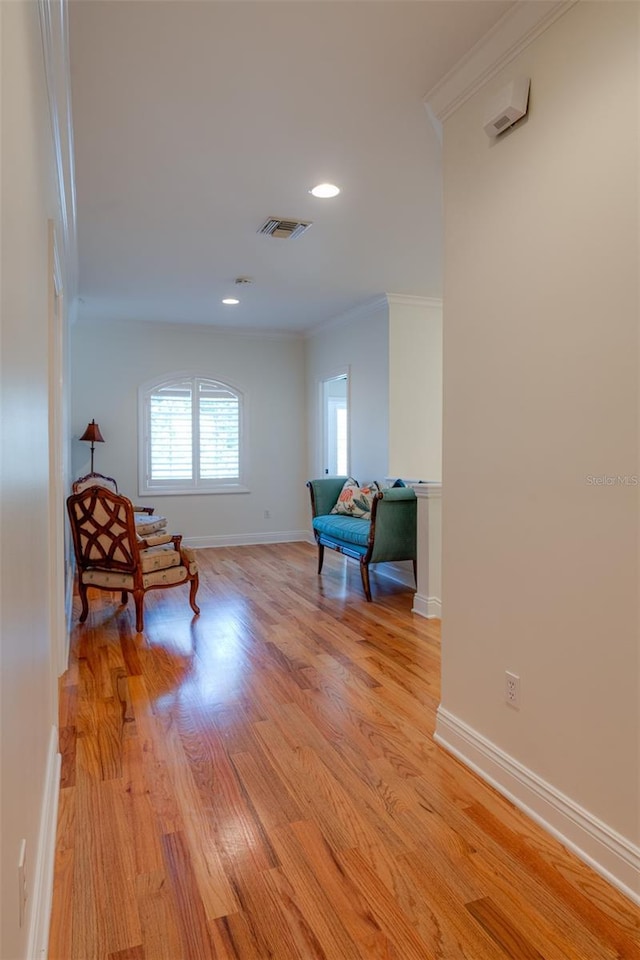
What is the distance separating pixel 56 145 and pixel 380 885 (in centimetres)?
301

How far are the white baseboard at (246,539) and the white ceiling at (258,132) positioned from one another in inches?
134

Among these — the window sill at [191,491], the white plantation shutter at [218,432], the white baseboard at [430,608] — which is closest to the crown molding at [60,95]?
the white baseboard at [430,608]

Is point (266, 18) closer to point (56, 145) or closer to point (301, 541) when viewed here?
point (56, 145)

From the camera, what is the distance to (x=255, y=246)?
4.32 meters

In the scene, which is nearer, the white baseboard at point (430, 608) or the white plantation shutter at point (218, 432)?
the white baseboard at point (430, 608)

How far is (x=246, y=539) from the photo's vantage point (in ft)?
24.8

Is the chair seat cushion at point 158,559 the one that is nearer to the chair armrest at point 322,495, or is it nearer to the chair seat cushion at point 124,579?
the chair seat cushion at point 124,579

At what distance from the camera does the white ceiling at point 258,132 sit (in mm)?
2074

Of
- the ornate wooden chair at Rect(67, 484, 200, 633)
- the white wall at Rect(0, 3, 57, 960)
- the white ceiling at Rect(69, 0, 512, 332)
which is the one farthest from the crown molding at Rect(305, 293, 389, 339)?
the white wall at Rect(0, 3, 57, 960)

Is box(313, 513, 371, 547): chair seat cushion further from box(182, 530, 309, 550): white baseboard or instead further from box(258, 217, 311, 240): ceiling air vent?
box(258, 217, 311, 240): ceiling air vent

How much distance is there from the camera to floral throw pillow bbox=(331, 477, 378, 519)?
5523 mm

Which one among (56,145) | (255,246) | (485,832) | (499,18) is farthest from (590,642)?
(255,246)

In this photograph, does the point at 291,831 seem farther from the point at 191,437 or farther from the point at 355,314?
the point at 191,437

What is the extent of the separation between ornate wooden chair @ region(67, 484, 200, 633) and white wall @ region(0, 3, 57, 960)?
2136 mm
